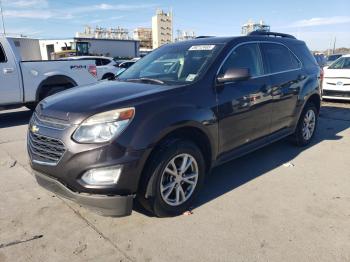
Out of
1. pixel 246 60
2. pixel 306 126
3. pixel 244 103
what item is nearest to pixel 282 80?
pixel 246 60

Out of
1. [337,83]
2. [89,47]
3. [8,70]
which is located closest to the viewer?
[8,70]

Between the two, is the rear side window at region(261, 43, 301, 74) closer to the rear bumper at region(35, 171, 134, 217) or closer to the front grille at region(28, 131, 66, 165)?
the rear bumper at region(35, 171, 134, 217)

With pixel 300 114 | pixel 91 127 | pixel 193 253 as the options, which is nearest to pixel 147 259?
pixel 193 253

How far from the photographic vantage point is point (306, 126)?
597 cm

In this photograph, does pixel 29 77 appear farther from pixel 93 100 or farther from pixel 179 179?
pixel 179 179

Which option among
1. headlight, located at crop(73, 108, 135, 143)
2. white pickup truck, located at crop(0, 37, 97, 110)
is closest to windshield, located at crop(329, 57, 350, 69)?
white pickup truck, located at crop(0, 37, 97, 110)

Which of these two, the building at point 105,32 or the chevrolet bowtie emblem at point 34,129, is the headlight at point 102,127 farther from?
the building at point 105,32

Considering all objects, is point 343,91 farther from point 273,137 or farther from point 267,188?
point 267,188

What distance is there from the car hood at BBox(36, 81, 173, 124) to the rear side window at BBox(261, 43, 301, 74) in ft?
6.33

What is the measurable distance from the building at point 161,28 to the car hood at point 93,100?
3936 inches

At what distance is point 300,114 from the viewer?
562cm

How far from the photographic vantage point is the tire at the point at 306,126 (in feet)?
19.0

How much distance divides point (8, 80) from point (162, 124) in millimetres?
6324

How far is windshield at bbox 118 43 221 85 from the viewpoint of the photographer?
3.93m
